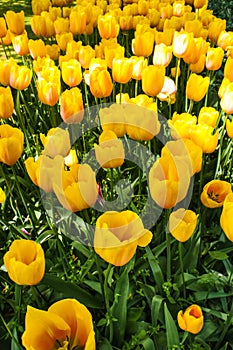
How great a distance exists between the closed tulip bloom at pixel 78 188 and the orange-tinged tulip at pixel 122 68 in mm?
961

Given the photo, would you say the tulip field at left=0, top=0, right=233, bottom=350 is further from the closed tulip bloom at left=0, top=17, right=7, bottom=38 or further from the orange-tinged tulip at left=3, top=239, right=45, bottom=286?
the closed tulip bloom at left=0, top=17, right=7, bottom=38

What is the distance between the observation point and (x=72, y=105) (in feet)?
6.96

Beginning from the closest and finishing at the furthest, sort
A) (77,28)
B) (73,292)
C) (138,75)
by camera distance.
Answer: (73,292) → (138,75) → (77,28)

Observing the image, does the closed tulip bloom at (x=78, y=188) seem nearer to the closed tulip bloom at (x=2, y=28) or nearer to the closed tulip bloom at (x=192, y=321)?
the closed tulip bloom at (x=192, y=321)

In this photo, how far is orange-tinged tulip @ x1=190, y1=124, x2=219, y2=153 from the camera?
1811 mm

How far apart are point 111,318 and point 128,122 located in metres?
0.84

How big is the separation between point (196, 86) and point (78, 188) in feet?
3.83

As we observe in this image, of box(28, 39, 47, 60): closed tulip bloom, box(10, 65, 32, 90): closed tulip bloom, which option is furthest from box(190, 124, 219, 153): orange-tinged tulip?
box(28, 39, 47, 60): closed tulip bloom

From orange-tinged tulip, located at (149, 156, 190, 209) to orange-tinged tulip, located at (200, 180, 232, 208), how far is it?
0.94 ft

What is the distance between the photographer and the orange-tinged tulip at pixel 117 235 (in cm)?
127

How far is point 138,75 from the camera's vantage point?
2.50m

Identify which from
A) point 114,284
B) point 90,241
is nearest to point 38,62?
point 90,241

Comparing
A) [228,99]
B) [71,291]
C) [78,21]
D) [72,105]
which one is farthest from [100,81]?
[78,21]

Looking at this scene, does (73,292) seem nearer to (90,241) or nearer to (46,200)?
(90,241)
